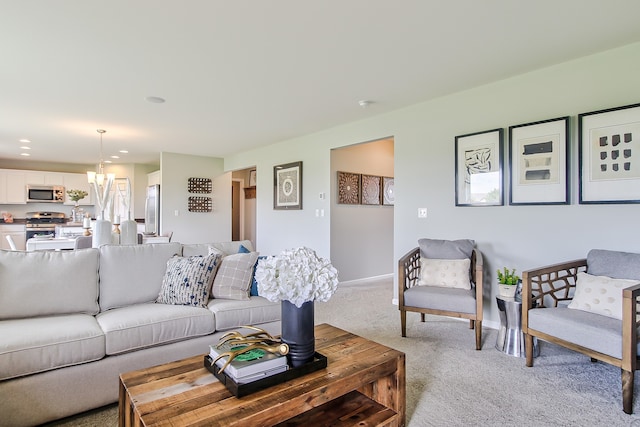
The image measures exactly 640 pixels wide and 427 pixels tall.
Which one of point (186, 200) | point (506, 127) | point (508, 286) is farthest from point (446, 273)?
point (186, 200)

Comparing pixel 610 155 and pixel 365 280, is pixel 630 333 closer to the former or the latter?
pixel 610 155

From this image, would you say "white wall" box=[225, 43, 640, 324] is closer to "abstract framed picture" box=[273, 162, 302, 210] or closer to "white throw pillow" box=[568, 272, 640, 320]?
"white throw pillow" box=[568, 272, 640, 320]

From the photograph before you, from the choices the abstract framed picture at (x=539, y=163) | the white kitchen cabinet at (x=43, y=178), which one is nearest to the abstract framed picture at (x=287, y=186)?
the abstract framed picture at (x=539, y=163)

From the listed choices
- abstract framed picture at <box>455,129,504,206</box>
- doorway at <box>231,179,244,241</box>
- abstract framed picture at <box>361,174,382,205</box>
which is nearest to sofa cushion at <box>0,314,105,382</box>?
abstract framed picture at <box>455,129,504,206</box>

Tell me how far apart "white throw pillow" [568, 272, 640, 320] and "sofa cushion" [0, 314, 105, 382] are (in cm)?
299

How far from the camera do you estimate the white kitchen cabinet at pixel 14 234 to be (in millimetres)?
7938

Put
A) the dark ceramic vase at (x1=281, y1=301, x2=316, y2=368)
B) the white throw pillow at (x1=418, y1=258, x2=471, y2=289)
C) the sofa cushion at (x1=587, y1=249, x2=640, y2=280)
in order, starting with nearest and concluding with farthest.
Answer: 1. the dark ceramic vase at (x1=281, y1=301, x2=316, y2=368)
2. the sofa cushion at (x1=587, y1=249, x2=640, y2=280)
3. the white throw pillow at (x1=418, y1=258, x2=471, y2=289)

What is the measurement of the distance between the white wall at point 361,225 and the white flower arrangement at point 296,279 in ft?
12.0

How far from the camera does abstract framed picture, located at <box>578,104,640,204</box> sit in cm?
258

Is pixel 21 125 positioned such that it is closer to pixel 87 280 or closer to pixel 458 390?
pixel 87 280

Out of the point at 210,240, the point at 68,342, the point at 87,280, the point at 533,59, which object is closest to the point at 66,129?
the point at 210,240

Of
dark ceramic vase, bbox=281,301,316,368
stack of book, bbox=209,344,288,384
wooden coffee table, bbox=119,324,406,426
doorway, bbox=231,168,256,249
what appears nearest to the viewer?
wooden coffee table, bbox=119,324,406,426

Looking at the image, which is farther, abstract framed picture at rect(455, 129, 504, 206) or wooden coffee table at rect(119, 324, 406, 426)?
abstract framed picture at rect(455, 129, 504, 206)

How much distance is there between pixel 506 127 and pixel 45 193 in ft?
31.7
